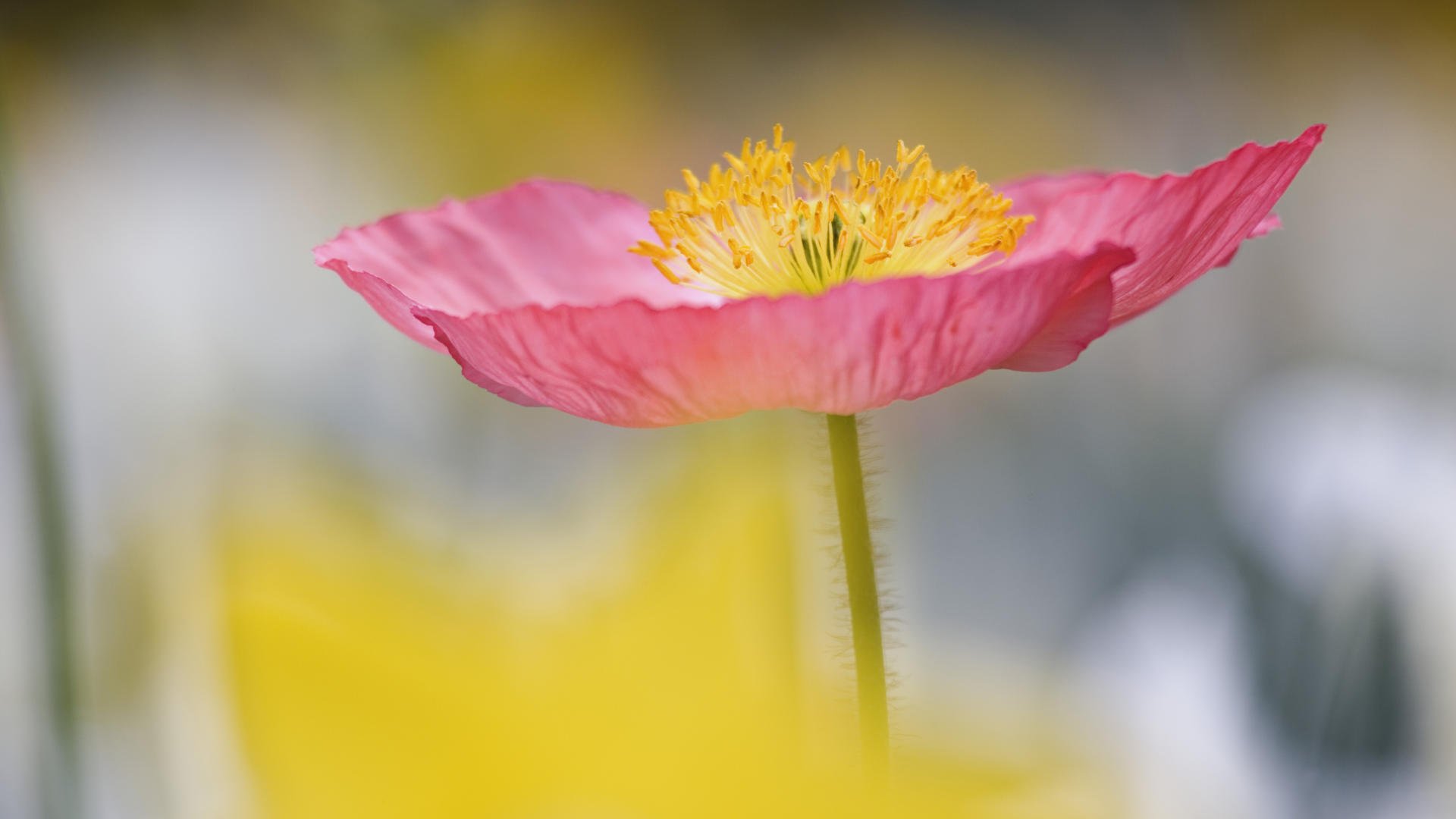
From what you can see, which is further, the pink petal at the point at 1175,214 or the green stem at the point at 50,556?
the green stem at the point at 50,556

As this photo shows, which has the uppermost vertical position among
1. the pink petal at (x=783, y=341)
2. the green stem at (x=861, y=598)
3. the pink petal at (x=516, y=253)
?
the pink petal at (x=516, y=253)

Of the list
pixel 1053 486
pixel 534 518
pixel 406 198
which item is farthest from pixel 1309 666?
pixel 406 198

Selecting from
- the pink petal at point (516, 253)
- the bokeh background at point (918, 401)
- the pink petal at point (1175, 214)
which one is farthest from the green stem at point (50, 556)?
the pink petal at point (1175, 214)

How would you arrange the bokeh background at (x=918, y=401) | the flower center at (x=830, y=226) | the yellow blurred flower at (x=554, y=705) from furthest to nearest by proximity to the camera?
the bokeh background at (x=918, y=401) < the flower center at (x=830, y=226) < the yellow blurred flower at (x=554, y=705)

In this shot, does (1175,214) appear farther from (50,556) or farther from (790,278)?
(50,556)

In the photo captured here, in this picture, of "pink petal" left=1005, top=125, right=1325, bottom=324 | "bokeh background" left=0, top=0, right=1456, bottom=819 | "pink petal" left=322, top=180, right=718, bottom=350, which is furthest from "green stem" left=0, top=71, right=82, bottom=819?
"pink petal" left=1005, top=125, right=1325, bottom=324

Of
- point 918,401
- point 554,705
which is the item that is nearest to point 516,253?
point 554,705

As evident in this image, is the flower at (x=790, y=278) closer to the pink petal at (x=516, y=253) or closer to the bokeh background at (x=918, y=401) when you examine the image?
the pink petal at (x=516, y=253)

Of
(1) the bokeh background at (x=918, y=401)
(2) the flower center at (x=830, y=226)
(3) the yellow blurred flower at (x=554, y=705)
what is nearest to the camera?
(3) the yellow blurred flower at (x=554, y=705)
